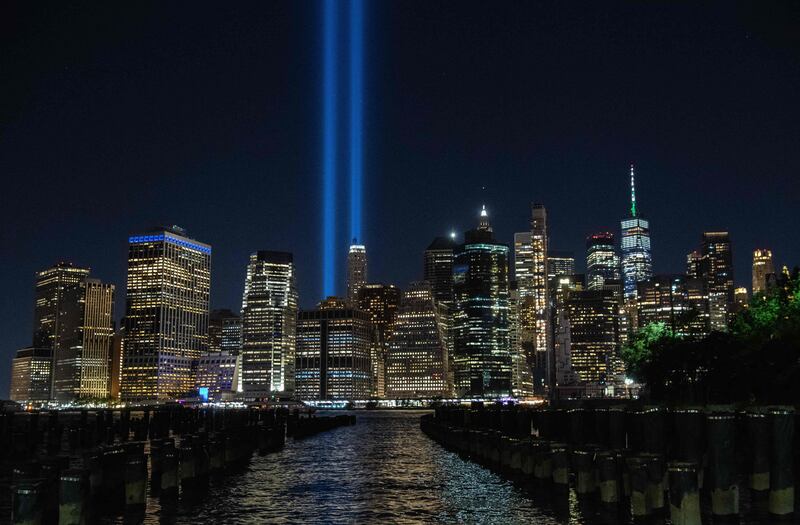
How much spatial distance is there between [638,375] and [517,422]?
228ft

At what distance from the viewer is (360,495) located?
140 feet

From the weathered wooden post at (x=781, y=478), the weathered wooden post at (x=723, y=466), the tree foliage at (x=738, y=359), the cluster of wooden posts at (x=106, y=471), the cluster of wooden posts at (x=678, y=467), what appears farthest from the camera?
the tree foliage at (x=738, y=359)

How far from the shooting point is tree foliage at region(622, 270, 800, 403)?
70.9 m

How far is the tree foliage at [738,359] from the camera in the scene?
70.9 metres

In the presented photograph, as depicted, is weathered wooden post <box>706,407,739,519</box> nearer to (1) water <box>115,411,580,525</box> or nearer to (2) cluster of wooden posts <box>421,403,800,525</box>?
(2) cluster of wooden posts <box>421,403,800,525</box>

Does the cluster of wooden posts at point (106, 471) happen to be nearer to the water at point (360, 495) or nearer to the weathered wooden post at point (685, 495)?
the water at point (360, 495)

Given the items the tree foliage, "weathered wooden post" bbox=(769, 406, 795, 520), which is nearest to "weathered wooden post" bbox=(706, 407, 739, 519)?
"weathered wooden post" bbox=(769, 406, 795, 520)

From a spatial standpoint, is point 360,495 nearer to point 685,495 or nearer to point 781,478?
point 685,495

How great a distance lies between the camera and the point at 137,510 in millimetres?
34906

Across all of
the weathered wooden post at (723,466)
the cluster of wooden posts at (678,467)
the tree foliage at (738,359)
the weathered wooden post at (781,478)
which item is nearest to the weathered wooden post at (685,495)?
the cluster of wooden posts at (678,467)

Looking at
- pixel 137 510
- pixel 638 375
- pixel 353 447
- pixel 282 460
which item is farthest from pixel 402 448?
pixel 638 375

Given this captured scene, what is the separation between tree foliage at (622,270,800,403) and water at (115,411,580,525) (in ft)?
91.1

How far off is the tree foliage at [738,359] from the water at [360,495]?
91.1 feet

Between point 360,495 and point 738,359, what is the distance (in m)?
53.1
